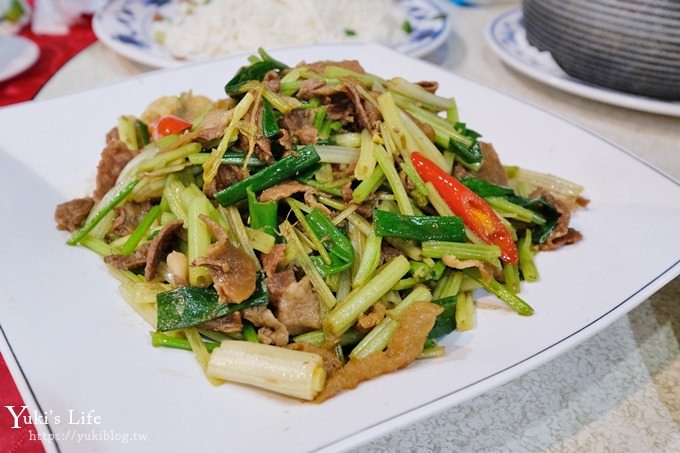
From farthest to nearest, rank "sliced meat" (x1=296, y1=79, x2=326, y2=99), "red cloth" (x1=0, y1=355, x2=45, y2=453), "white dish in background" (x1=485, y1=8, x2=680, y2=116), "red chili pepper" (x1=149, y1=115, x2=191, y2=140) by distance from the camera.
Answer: "white dish in background" (x1=485, y1=8, x2=680, y2=116) → "red chili pepper" (x1=149, y1=115, x2=191, y2=140) → "sliced meat" (x1=296, y1=79, x2=326, y2=99) → "red cloth" (x1=0, y1=355, x2=45, y2=453)

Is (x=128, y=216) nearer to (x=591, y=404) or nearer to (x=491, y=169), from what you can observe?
(x=491, y=169)

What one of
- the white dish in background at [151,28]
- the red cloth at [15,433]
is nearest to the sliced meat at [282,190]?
the red cloth at [15,433]

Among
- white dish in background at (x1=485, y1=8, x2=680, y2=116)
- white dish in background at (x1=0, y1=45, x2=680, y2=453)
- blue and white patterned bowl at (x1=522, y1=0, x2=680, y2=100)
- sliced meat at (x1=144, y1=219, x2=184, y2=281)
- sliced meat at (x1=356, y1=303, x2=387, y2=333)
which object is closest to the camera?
white dish in background at (x1=0, y1=45, x2=680, y2=453)

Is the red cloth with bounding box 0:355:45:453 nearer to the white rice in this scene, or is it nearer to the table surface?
the table surface

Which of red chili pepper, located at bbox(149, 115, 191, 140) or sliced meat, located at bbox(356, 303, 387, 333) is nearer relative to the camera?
sliced meat, located at bbox(356, 303, 387, 333)

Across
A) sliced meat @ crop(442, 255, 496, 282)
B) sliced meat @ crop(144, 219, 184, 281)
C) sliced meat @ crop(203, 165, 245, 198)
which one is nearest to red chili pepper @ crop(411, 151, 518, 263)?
sliced meat @ crop(442, 255, 496, 282)

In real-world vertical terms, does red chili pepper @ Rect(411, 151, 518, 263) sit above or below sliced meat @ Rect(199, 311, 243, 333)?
above
